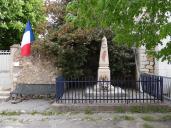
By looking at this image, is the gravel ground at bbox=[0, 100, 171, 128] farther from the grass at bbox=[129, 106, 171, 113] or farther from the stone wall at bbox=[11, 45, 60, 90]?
the stone wall at bbox=[11, 45, 60, 90]

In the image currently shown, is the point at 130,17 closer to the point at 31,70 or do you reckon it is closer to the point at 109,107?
the point at 109,107

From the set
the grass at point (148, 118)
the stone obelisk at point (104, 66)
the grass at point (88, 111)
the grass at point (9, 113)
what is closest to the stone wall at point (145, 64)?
the stone obelisk at point (104, 66)

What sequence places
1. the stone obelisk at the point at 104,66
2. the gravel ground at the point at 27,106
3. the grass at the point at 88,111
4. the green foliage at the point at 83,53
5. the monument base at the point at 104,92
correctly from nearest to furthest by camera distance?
1. the grass at the point at 88,111
2. the gravel ground at the point at 27,106
3. the monument base at the point at 104,92
4. the stone obelisk at the point at 104,66
5. the green foliage at the point at 83,53

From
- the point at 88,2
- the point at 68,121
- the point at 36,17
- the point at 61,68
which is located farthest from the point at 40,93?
the point at 36,17

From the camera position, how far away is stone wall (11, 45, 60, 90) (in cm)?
1931

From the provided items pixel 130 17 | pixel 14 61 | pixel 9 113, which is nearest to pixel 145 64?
pixel 14 61

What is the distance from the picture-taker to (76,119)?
12516 millimetres

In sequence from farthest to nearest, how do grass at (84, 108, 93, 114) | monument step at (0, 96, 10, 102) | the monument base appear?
monument step at (0, 96, 10, 102)
the monument base
grass at (84, 108, 93, 114)

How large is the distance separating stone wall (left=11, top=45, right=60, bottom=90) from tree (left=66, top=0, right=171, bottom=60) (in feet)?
30.8

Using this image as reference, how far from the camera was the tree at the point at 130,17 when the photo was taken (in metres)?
8.44

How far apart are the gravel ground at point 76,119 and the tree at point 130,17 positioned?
2.45 m

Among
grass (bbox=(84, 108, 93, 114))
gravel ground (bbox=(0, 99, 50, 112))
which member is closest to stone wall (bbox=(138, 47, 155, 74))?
gravel ground (bbox=(0, 99, 50, 112))

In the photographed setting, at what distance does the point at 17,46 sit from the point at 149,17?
10.7m

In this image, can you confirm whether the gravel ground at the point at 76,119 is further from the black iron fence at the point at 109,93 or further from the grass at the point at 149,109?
the black iron fence at the point at 109,93
